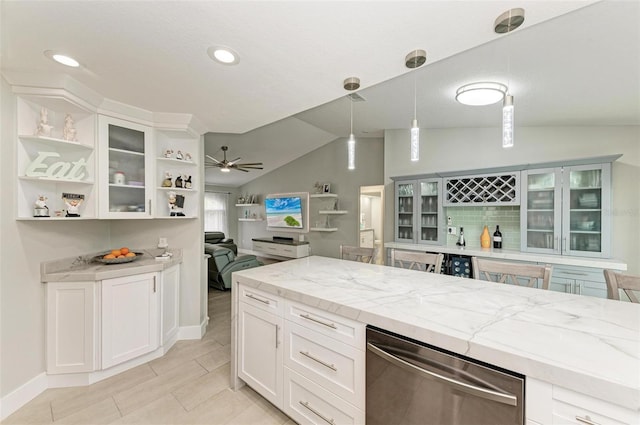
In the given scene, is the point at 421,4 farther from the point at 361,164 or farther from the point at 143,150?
the point at 361,164

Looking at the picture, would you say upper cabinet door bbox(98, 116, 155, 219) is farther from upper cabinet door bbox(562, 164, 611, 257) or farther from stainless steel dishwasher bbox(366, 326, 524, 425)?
upper cabinet door bbox(562, 164, 611, 257)

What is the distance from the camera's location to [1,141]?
1.84 meters

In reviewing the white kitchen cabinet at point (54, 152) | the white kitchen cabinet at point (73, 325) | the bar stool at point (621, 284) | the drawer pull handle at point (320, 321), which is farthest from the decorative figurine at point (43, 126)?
the bar stool at point (621, 284)

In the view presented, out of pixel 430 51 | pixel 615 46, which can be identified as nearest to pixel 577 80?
pixel 615 46

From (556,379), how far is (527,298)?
75 centimetres

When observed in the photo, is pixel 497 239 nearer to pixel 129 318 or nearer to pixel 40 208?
pixel 129 318

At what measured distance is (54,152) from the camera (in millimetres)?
2188

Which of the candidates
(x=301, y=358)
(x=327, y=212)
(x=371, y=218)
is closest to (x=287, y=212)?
(x=327, y=212)

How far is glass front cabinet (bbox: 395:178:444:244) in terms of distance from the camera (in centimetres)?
409

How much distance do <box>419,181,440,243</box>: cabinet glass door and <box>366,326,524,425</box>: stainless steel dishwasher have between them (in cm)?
319

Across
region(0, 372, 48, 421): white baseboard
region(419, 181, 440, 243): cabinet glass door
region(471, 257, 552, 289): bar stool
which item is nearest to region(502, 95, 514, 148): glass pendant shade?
region(471, 257, 552, 289): bar stool

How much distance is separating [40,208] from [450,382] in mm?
2907

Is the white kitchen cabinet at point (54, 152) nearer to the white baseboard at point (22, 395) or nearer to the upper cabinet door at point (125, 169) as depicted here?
the upper cabinet door at point (125, 169)

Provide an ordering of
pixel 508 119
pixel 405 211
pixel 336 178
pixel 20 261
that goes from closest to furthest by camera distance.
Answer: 1. pixel 508 119
2. pixel 20 261
3. pixel 405 211
4. pixel 336 178
